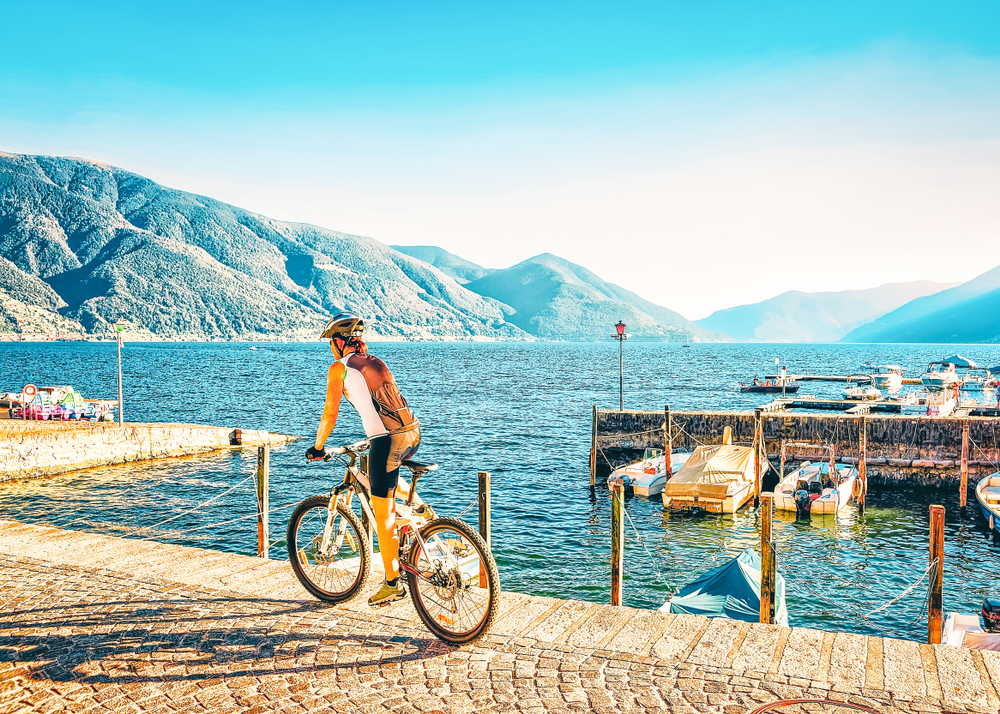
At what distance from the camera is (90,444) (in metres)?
30.1

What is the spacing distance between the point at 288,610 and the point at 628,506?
22.5 m

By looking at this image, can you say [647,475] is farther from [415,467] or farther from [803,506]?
[415,467]

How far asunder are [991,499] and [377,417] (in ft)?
85.3

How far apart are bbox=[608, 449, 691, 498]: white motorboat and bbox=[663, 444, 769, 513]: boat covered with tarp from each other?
66 centimetres

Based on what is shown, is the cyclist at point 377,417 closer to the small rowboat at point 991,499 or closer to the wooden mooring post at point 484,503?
the wooden mooring post at point 484,503

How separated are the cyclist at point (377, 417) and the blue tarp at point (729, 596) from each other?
9.20 meters

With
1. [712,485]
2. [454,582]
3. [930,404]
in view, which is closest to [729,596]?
[454,582]

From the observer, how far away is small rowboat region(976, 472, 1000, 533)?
74.9ft

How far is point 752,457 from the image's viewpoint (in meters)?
28.7

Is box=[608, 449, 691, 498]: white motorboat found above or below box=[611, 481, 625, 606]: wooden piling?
below

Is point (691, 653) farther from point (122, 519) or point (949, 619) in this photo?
point (122, 519)

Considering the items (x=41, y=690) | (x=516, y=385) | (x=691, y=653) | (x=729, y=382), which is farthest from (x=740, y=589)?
(x=729, y=382)

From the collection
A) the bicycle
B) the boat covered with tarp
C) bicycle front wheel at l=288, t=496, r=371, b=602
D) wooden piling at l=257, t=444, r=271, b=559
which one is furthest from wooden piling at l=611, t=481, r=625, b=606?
the boat covered with tarp

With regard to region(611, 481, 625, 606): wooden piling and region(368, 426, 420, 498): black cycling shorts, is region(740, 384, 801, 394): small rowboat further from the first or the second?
region(368, 426, 420, 498): black cycling shorts
